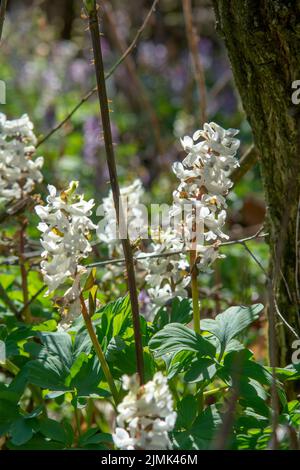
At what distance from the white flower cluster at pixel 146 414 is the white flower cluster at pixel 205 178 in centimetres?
52

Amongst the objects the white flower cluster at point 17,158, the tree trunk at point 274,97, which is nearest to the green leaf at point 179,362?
the tree trunk at point 274,97

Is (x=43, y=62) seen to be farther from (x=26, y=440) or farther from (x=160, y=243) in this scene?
(x=26, y=440)

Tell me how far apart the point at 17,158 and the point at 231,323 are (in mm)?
975

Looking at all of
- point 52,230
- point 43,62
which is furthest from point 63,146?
point 52,230

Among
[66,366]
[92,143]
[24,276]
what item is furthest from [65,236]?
[92,143]

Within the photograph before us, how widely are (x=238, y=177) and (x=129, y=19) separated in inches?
239

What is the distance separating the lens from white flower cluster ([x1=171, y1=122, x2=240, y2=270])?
6.10ft

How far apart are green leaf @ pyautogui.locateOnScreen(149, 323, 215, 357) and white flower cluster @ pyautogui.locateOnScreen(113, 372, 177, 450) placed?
0.26 meters

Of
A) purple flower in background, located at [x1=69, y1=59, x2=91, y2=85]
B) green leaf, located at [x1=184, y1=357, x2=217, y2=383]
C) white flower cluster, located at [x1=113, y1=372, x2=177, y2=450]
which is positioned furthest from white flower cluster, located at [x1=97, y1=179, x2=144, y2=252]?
purple flower in background, located at [x1=69, y1=59, x2=91, y2=85]

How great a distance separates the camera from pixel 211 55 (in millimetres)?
9133

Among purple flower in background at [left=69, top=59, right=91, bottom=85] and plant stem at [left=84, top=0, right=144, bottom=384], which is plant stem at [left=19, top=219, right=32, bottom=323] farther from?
purple flower in background at [left=69, top=59, right=91, bottom=85]

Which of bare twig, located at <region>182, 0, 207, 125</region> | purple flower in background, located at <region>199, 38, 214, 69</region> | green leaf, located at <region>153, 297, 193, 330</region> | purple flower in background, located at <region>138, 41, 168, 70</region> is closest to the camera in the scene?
green leaf, located at <region>153, 297, 193, 330</region>

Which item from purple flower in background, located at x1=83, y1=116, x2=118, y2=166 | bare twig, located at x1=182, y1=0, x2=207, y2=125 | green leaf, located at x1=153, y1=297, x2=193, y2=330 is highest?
bare twig, located at x1=182, y1=0, x2=207, y2=125
